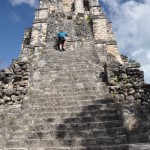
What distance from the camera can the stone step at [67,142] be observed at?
236 inches

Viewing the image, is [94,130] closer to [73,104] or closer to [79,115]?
[79,115]

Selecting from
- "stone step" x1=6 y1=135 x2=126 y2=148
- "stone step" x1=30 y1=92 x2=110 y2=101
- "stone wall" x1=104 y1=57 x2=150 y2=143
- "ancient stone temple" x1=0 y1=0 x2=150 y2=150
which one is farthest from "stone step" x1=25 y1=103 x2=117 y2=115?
"stone step" x1=6 y1=135 x2=126 y2=148

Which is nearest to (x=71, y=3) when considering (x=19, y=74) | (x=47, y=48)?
(x=47, y=48)

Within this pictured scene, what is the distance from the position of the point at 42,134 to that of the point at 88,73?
397cm

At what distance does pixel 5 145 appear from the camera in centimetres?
614

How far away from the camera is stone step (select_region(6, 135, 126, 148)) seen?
599 cm

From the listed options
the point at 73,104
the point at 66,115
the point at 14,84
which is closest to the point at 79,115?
the point at 66,115

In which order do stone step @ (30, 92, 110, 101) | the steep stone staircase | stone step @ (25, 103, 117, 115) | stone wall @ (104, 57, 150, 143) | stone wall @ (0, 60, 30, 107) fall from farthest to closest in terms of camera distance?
stone step @ (30, 92, 110, 101), stone wall @ (0, 60, 30, 107), stone step @ (25, 103, 117, 115), stone wall @ (104, 57, 150, 143), the steep stone staircase

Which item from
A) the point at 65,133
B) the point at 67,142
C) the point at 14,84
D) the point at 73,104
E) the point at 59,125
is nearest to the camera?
the point at 67,142

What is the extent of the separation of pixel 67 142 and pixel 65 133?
1.06ft

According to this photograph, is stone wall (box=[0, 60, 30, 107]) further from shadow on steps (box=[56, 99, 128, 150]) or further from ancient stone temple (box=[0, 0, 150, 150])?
shadow on steps (box=[56, 99, 128, 150])

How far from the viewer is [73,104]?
300 inches

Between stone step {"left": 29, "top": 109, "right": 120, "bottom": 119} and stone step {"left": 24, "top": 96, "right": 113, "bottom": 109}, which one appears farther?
stone step {"left": 24, "top": 96, "right": 113, "bottom": 109}

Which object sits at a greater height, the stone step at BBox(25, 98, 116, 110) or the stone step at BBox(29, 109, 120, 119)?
the stone step at BBox(25, 98, 116, 110)
